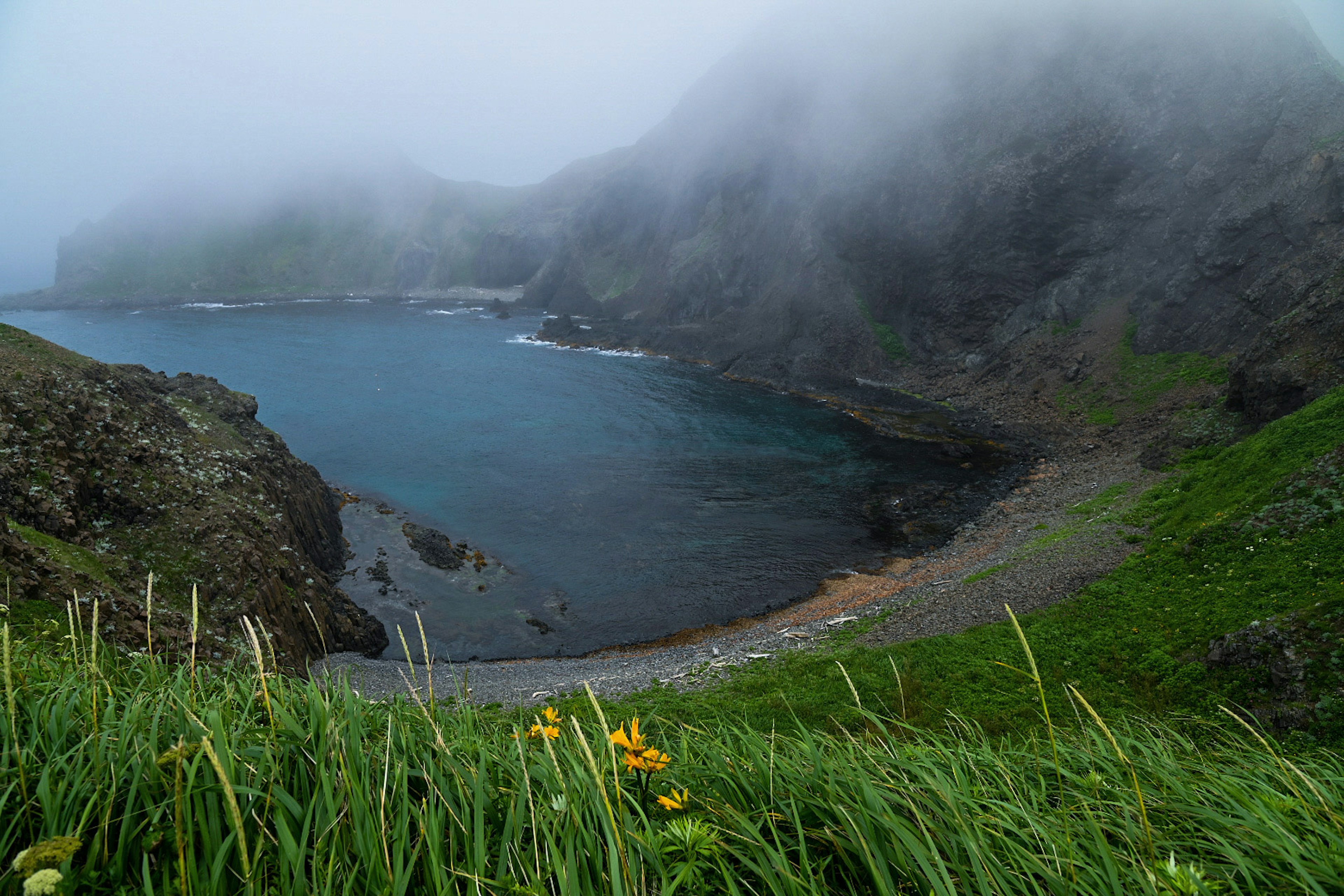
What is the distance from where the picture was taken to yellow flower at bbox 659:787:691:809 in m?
3.01

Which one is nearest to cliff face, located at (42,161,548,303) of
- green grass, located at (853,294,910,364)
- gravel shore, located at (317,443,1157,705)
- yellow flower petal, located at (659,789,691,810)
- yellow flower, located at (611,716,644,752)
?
green grass, located at (853,294,910,364)

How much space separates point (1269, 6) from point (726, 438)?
6567cm

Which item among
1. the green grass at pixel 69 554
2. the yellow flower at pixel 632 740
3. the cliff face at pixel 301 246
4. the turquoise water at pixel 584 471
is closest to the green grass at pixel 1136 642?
the yellow flower at pixel 632 740

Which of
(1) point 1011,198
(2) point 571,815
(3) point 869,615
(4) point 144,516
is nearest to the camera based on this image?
(2) point 571,815

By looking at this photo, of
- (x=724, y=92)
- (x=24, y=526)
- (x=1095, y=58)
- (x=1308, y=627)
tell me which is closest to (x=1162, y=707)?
(x=1308, y=627)

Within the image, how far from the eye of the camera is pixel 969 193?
68688 millimetres

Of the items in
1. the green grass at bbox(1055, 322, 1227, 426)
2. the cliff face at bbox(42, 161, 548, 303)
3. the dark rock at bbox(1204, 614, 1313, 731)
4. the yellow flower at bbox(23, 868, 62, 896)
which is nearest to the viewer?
the yellow flower at bbox(23, 868, 62, 896)

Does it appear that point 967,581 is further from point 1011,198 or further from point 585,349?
point 585,349

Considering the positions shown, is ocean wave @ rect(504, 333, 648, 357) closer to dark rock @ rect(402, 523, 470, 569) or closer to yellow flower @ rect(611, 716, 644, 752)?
dark rock @ rect(402, 523, 470, 569)

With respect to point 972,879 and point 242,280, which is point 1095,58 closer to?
point 972,879

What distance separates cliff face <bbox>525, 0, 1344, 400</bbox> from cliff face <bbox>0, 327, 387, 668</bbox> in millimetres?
52275

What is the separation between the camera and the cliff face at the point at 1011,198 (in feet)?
164

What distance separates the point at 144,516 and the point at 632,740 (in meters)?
23.3

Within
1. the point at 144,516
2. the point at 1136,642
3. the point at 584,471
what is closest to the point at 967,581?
the point at 1136,642
